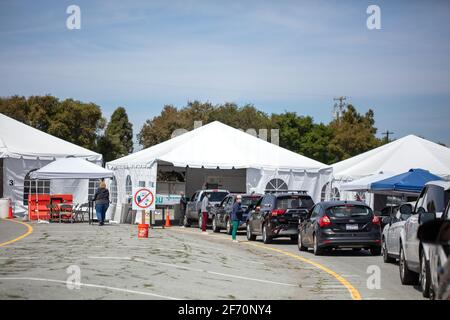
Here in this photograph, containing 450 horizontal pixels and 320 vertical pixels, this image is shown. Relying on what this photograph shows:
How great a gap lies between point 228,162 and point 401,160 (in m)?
11.3

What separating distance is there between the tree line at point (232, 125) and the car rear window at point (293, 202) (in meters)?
58.6

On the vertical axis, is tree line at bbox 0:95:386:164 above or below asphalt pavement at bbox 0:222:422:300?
above

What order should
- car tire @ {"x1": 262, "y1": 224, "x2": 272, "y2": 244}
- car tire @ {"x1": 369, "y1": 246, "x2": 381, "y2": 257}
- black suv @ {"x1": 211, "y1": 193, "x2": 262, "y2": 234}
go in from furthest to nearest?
black suv @ {"x1": 211, "y1": 193, "x2": 262, "y2": 234}, car tire @ {"x1": 262, "y1": 224, "x2": 272, "y2": 244}, car tire @ {"x1": 369, "y1": 246, "x2": 381, "y2": 257}

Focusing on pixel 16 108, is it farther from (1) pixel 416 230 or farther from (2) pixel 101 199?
(1) pixel 416 230

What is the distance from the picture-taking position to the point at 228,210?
115 feet

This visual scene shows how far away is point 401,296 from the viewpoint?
44.4 ft

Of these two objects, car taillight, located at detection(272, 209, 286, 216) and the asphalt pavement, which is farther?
car taillight, located at detection(272, 209, 286, 216)

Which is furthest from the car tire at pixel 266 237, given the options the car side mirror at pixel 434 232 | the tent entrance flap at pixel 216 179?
the tent entrance flap at pixel 216 179

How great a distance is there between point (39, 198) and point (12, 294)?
1150 inches

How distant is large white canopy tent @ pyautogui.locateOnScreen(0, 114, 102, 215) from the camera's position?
4666 centimetres

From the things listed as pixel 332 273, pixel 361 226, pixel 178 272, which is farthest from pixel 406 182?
pixel 178 272

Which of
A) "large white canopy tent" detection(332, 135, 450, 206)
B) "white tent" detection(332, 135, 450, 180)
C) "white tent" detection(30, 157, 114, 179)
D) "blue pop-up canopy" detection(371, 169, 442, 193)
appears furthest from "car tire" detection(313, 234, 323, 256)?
"white tent" detection(332, 135, 450, 180)

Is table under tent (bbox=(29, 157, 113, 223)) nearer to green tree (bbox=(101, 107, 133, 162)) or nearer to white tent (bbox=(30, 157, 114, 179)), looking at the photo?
white tent (bbox=(30, 157, 114, 179))

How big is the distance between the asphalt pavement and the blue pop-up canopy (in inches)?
309
